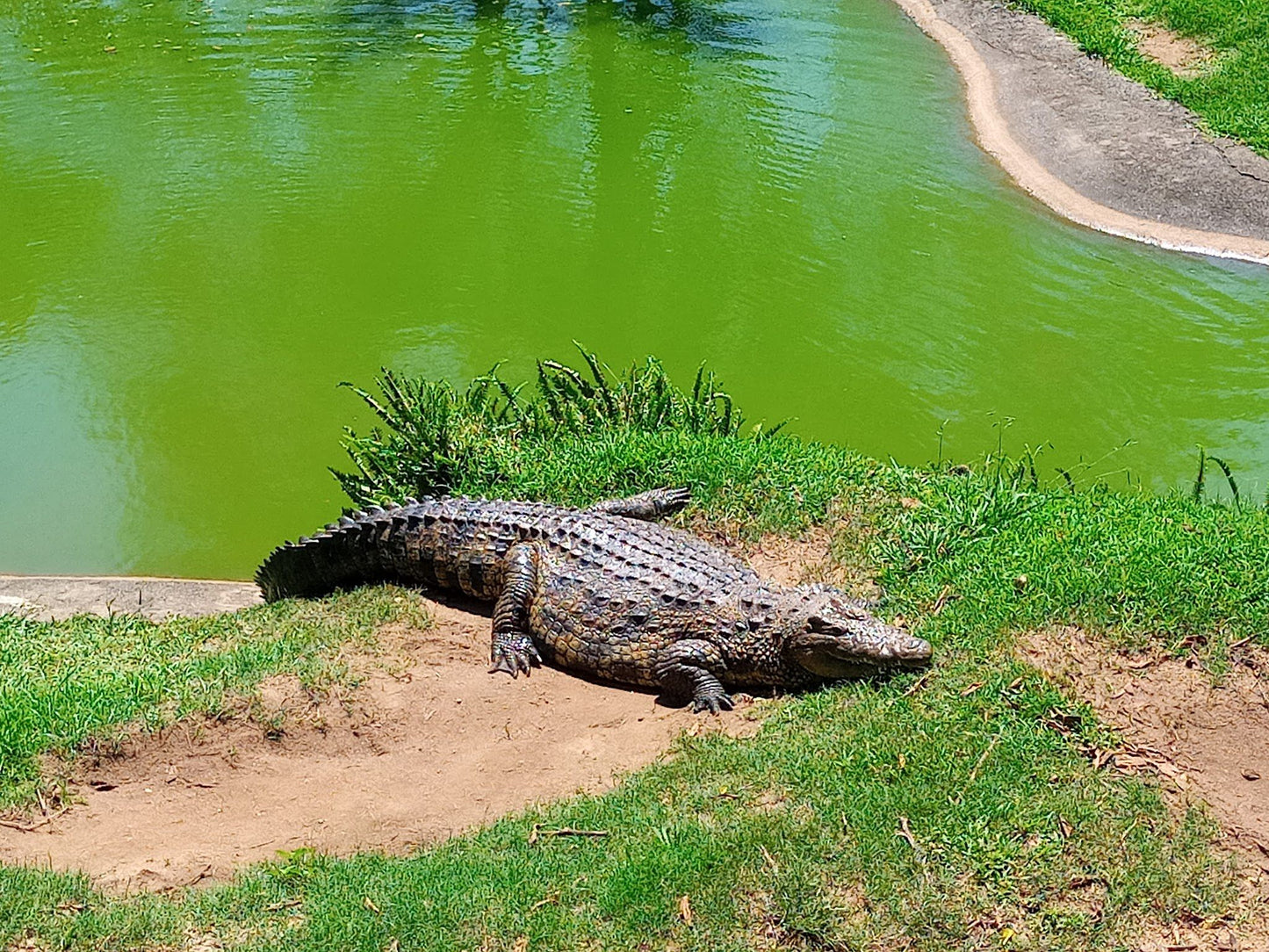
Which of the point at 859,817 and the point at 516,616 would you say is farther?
the point at 516,616

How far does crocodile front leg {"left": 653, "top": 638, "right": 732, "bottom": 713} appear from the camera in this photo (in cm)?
527

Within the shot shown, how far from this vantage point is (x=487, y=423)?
760cm

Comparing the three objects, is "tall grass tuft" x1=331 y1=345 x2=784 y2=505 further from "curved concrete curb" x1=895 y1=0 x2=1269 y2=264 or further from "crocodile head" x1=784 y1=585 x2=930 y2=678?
"curved concrete curb" x1=895 y1=0 x2=1269 y2=264

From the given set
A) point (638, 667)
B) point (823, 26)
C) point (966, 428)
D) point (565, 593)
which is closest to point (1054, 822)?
point (638, 667)

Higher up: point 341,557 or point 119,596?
point 341,557

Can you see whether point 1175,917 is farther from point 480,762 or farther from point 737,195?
point 737,195

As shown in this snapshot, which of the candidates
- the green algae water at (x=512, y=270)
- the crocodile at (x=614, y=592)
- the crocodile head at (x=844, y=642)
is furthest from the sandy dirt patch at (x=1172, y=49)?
the crocodile head at (x=844, y=642)

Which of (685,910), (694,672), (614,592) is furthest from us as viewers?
(614,592)

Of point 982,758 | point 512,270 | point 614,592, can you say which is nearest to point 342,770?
point 614,592

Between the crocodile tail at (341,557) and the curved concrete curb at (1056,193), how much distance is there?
7.69 meters

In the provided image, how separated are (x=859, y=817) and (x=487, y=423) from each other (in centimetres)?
412

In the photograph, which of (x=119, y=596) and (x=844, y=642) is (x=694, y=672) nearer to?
(x=844, y=642)

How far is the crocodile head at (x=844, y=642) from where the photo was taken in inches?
193

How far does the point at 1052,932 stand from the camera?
12.2ft
